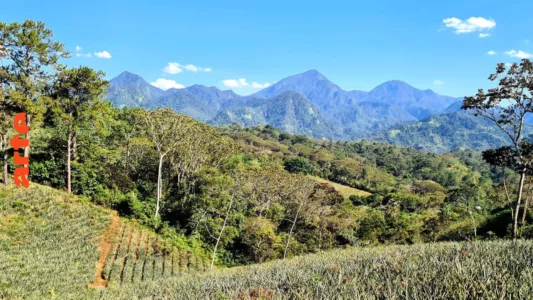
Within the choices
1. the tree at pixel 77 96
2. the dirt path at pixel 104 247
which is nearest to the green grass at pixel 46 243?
the dirt path at pixel 104 247

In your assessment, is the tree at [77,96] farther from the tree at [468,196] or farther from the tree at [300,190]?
the tree at [468,196]

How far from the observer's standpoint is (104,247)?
77.7 feet

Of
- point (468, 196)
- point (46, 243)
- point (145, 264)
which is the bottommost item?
point (145, 264)

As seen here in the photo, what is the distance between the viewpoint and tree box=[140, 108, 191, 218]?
3216cm

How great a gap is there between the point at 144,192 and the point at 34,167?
10.8 m

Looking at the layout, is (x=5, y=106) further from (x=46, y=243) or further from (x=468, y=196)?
(x=468, y=196)

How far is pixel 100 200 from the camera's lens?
32094 mm

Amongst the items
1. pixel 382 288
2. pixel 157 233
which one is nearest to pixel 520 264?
pixel 382 288

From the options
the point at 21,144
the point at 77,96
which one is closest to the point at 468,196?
the point at 77,96

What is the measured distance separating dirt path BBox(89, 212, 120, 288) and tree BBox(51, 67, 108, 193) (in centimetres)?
647

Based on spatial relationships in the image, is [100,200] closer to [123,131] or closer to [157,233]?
[157,233]

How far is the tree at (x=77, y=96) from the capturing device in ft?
89.9

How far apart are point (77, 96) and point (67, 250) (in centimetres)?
1362

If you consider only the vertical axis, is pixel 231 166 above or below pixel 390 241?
above
